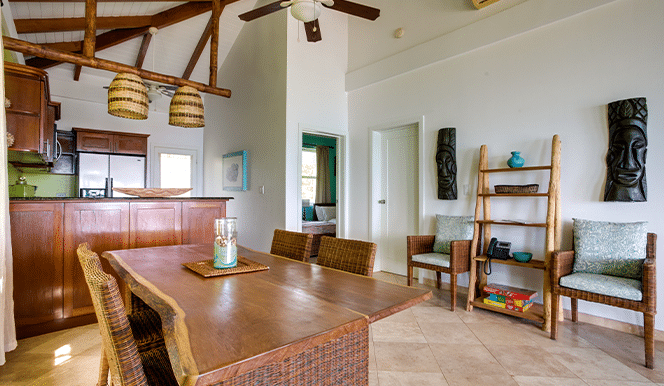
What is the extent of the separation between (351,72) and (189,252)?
373 cm

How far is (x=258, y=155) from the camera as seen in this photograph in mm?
4910

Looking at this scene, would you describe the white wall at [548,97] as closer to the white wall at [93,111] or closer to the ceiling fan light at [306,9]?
the ceiling fan light at [306,9]

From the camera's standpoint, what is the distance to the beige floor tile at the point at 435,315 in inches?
113

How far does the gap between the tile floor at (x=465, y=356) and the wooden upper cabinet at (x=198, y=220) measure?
107cm

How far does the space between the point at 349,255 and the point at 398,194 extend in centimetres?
289

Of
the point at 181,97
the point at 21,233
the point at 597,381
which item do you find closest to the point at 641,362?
the point at 597,381

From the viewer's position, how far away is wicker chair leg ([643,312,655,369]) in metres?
2.07

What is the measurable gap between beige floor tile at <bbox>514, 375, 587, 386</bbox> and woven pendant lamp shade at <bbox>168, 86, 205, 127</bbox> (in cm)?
271

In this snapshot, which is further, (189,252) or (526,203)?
(526,203)

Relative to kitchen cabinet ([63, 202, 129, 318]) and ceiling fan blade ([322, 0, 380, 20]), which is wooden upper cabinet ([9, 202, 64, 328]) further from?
ceiling fan blade ([322, 0, 380, 20])

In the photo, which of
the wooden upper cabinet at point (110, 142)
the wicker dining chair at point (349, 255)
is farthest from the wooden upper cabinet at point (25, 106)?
the wicker dining chair at point (349, 255)

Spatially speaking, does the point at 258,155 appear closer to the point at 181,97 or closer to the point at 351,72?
the point at 351,72

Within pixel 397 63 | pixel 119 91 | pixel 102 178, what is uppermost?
pixel 397 63

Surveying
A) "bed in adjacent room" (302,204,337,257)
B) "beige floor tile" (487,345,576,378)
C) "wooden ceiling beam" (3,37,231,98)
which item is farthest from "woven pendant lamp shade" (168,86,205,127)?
"bed in adjacent room" (302,204,337,257)
